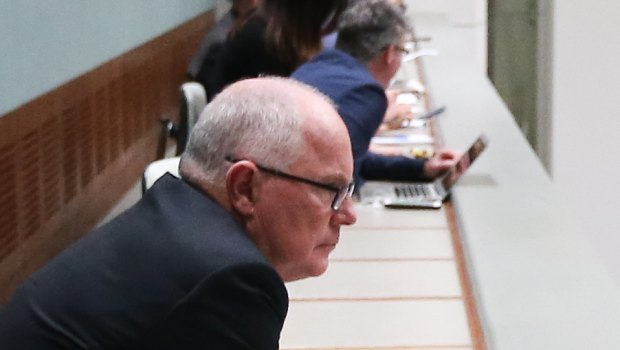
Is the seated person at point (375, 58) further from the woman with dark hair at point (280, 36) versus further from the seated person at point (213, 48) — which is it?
the seated person at point (213, 48)

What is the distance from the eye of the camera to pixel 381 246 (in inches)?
76.9

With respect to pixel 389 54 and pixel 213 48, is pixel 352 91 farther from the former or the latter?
pixel 213 48

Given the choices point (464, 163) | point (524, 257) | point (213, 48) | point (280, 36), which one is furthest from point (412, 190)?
point (213, 48)

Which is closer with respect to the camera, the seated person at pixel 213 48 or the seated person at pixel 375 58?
the seated person at pixel 375 58

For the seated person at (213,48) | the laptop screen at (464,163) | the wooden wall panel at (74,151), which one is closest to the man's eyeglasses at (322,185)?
the laptop screen at (464,163)

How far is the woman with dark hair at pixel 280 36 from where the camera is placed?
110 inches

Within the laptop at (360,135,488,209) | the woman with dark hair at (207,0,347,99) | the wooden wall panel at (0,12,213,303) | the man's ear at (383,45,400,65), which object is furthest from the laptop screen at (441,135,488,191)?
the wooden wall panel at (0,12,213,303)

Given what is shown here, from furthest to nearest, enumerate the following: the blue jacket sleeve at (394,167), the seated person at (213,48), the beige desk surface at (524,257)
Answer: the seated person at (213,48), the blue jacket sleeve at (394,167), the beige desk surface at (524,257)

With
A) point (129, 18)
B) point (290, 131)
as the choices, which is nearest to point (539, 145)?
point (129, 18)

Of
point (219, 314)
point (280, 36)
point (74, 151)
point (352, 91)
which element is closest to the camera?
point (219, 314)

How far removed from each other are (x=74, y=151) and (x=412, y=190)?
1.67 m

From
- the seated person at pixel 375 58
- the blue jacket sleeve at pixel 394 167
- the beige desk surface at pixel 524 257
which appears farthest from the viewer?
the blue jacket sleeve at pixel 394 167

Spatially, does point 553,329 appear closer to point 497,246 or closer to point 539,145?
point 497,246

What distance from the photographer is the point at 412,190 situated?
92.2 inches
